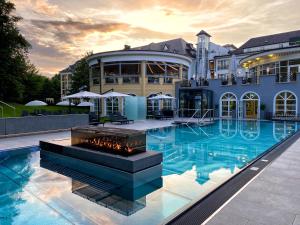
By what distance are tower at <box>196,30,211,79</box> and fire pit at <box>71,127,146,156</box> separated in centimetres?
2866

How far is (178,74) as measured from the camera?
29.1 meters

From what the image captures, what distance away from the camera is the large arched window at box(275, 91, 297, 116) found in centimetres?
2333

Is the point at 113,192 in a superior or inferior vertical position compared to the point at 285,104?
inferior

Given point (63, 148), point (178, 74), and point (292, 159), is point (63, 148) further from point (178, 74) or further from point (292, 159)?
point (178, 74)

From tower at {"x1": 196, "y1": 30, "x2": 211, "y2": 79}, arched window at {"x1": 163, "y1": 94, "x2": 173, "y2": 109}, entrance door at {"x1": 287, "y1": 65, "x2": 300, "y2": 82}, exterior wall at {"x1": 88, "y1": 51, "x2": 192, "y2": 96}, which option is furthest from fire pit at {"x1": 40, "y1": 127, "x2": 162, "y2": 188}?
tower at {"x1": 196, "y1": 30, "x2": 211, "y2": 79}

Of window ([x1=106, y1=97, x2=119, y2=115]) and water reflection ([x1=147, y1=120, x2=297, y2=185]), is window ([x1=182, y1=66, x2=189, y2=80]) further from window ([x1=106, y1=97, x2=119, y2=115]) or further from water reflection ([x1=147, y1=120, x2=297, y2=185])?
water reflection ([x1=147, y1=120, x2=297, y2=185])

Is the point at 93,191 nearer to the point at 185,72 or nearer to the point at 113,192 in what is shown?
the point at 113,192

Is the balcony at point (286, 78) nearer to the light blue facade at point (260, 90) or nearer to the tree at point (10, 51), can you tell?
the light blue facade at point (260, 90)

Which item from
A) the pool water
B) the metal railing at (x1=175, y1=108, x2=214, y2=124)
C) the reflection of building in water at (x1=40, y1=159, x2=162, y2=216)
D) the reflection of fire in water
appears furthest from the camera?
the metal railing at (x1=175, y1=108, x2=214, y2=124)

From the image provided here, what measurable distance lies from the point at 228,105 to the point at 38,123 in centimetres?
1978

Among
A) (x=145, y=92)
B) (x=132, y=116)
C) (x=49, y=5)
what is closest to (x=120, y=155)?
(x=49, y=5)

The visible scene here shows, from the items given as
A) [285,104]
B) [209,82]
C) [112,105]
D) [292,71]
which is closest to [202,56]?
[209,82]

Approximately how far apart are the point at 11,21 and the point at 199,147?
2609cm

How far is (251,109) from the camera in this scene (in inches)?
1023
